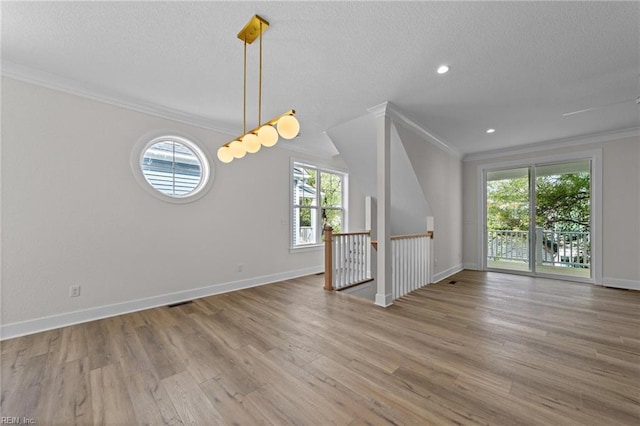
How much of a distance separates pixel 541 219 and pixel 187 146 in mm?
6479

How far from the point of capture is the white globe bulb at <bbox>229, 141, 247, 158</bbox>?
2080 millimetres

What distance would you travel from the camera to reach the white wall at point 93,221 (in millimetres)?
2365

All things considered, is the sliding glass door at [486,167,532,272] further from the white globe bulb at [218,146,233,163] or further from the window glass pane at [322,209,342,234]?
the white globe bulb at [218,146,233,163]

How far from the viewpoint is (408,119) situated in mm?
3514

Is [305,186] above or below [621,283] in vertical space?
above

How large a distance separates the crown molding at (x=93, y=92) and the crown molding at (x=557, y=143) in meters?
5.39

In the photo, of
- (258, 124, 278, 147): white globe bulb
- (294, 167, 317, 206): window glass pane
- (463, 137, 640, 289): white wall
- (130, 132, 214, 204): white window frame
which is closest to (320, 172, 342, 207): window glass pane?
(294, 167, 317, 206): window glass pane

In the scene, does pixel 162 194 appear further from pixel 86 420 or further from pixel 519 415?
pixel 519 415

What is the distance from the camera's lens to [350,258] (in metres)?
4.12

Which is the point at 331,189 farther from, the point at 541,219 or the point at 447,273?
the point at 541,219

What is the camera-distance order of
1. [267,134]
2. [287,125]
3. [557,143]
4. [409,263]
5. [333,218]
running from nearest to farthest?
[287,125], [267,134], [409,263], [557,143], [333,218]

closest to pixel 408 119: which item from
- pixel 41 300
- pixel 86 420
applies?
pixel 86 420

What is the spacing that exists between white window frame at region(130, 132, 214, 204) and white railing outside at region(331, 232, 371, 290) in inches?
82.9

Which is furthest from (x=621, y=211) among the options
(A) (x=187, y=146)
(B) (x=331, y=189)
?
(A) (x=187, y=146)
